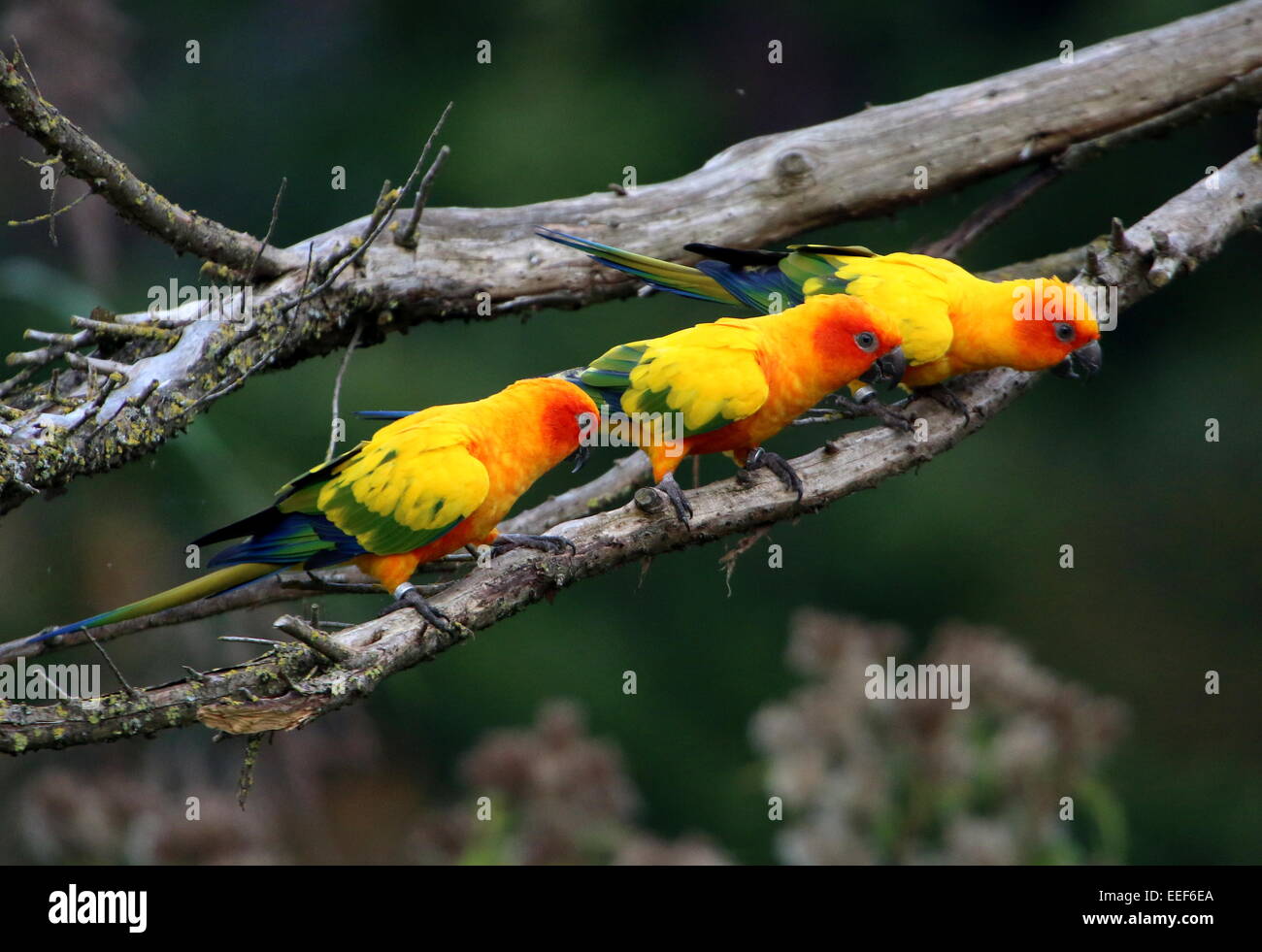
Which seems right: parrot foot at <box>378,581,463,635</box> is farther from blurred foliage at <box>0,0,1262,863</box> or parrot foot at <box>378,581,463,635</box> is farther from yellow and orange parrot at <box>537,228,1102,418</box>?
blurred foliage at <box>0,0,1262,863</box>

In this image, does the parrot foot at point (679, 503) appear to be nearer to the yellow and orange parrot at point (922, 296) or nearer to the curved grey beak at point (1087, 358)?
the yellow and orange parrot at point (922, 296)

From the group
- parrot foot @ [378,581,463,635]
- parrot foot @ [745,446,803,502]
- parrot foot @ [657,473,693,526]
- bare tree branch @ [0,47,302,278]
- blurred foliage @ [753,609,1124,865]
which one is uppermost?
bare tree branch @ [0,47,302,278]

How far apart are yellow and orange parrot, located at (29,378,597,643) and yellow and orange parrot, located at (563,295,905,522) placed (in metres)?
0.24

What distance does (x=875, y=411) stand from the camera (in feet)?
13.8

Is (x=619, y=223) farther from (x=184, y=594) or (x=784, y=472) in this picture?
(x=184, y=594)

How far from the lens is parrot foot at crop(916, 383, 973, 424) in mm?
4371

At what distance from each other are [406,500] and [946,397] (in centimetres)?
193

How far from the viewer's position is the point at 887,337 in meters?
3.93

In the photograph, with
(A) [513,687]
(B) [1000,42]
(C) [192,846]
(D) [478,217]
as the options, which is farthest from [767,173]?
(B) [1000,42]

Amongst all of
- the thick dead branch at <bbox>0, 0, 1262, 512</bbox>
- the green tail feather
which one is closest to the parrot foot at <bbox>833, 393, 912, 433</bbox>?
the thick dead branch at <bbox>0, 0, 1262, 512</bbox>

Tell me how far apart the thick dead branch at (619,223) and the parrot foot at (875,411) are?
3.17 ft

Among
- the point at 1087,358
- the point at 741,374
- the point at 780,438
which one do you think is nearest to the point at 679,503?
the point at 741,374

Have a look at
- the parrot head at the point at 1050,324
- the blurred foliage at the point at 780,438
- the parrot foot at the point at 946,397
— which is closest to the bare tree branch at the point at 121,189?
the parrot foot at the point at 946,397

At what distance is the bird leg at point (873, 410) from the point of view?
4.18m
